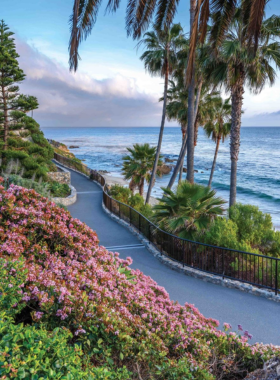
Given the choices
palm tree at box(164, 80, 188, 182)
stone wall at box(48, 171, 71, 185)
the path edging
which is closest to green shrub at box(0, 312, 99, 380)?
the path edging

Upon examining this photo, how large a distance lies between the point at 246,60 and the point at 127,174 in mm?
13155

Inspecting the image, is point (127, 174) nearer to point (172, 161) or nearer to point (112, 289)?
point (112, 289)

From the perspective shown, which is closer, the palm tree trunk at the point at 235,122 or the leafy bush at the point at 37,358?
the leafy bush at the point at 37,358

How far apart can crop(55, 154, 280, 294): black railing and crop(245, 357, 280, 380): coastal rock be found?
496 centimetres

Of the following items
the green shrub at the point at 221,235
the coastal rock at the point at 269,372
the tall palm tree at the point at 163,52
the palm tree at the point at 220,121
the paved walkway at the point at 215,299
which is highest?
the tall palm tree at the point at 163,52

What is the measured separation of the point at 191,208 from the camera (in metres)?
11.0

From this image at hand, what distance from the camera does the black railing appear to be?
876 centimetres

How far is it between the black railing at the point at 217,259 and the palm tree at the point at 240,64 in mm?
6595

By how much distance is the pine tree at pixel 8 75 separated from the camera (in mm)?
22828

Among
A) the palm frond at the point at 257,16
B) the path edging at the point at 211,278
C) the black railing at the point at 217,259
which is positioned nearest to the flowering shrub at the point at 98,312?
the path edging at the point at 211,278

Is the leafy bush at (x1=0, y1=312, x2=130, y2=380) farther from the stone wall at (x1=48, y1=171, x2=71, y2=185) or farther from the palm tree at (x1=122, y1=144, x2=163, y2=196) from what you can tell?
the palm tree at (x1=122, y1=144, x2=163, y2=196)

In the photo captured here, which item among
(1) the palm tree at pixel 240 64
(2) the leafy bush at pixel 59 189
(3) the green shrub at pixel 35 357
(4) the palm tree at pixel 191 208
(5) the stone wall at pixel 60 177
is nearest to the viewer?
(3) the green shrub at pixel 35 357

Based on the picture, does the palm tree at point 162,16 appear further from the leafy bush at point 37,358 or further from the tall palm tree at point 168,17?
the leafy bush at point 37,358

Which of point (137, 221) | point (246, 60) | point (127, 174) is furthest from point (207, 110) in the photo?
point (137, 221)
